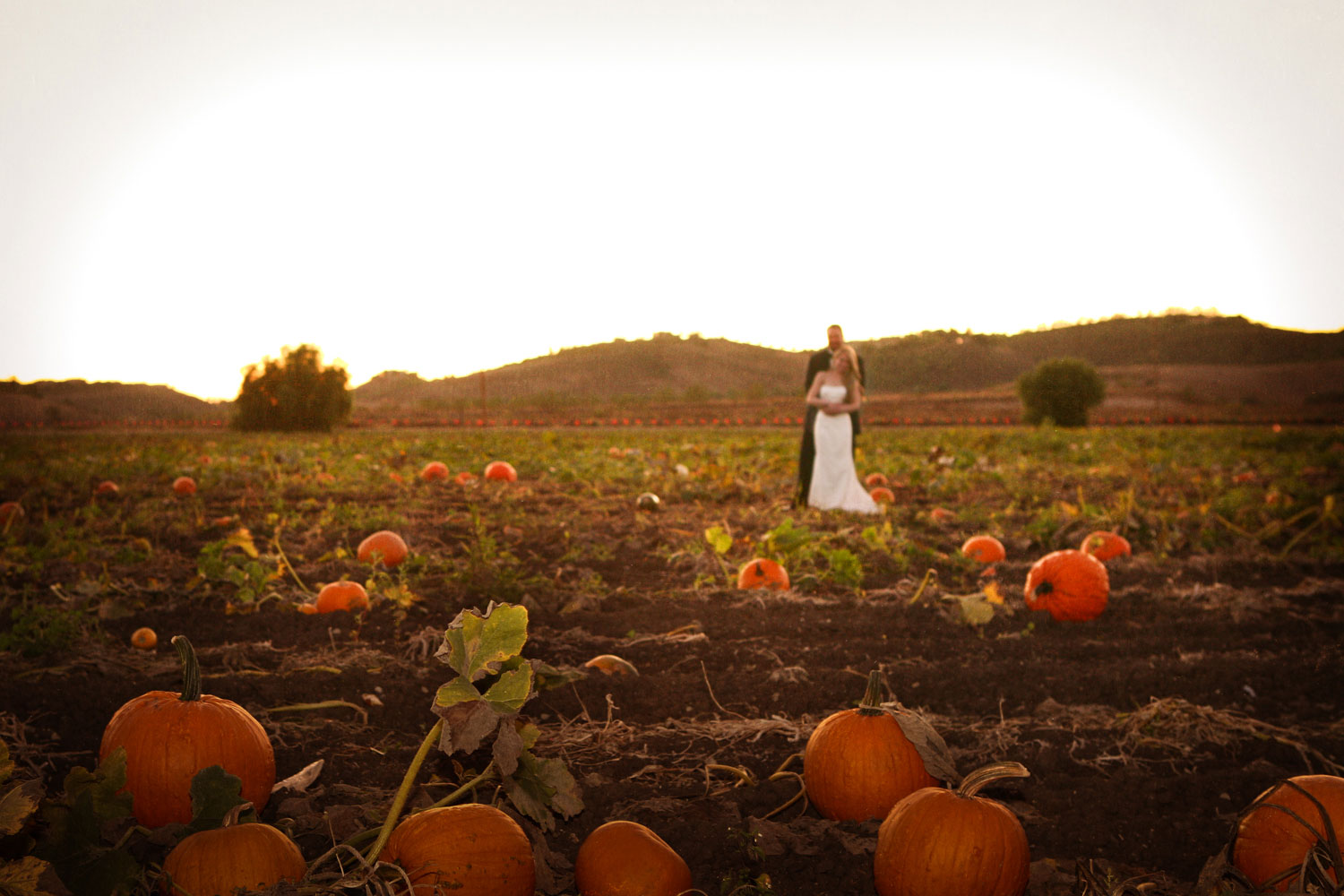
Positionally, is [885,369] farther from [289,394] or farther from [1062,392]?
[289,394]

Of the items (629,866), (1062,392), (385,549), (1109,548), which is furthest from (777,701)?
(1062,392)

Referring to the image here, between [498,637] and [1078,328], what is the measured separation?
75.1 meters

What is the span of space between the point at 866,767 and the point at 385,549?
4.22 m

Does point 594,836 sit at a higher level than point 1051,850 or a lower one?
higher

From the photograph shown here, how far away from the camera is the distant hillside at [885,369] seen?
49156 mm

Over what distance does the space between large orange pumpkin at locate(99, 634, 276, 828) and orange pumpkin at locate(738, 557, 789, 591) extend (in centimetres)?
337

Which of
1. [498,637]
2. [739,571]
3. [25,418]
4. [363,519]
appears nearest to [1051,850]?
[498,637]

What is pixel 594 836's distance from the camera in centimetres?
206

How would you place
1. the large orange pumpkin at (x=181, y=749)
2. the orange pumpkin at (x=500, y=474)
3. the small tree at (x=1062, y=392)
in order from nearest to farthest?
the large orange pumpkin at (x=181, y=749) → the orange pumpkin at (x=500, y=474) → the small tree at (x=1062, y=392)

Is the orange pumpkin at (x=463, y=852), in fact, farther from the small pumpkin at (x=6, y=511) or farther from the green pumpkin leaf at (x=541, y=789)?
the small pumpkin at (x=6, y=511)

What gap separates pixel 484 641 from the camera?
186cm

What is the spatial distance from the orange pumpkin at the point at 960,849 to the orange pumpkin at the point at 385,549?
174 inches

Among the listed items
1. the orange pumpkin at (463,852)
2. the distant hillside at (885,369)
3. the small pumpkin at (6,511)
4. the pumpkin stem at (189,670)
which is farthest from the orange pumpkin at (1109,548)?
the distant hillside at (885,369)

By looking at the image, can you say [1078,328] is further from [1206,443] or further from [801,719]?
[801,719]
